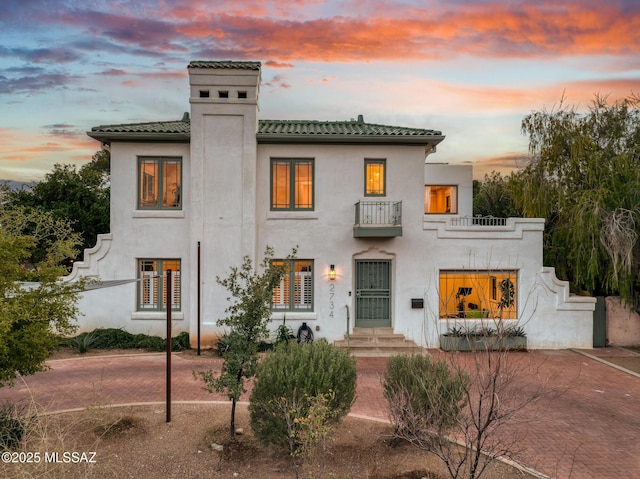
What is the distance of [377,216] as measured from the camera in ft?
51.0

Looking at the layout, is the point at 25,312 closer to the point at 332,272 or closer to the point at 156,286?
the point at 156,286

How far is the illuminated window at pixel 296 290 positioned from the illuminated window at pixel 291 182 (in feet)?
7.11

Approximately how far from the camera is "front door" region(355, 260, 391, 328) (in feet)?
52.0

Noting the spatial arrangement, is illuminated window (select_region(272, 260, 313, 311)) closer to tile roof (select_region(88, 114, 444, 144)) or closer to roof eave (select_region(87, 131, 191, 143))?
tile roof (select_region(88, 114, 444, 144))

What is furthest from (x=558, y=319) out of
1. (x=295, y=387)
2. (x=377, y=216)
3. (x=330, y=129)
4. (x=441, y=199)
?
(x=295, y=387)

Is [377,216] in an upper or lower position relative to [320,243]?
upper

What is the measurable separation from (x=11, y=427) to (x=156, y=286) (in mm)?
8692

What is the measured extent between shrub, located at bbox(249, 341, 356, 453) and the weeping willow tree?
12161 mm

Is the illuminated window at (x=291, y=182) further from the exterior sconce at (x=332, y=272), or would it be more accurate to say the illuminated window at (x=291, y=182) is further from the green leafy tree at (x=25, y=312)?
the green leafy tree at (x=25, y=312)

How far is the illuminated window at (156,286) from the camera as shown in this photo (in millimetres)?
15703

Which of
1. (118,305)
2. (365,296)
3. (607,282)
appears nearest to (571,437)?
(365,296)

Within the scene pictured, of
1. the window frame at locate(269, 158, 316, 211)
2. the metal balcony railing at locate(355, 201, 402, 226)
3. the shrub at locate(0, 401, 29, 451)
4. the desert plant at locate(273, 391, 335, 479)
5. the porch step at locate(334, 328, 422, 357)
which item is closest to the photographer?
the desert plant at locate(273, 391, 335, 479)

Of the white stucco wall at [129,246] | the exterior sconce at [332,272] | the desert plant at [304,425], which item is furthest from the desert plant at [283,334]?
the desert plant at [304,425]

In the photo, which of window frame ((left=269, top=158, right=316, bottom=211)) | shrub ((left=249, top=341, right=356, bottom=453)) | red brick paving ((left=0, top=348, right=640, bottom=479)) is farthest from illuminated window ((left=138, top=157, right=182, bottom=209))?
shrub ((left=249, top=341, right=356, bottom=453))
